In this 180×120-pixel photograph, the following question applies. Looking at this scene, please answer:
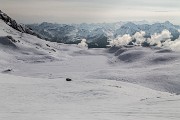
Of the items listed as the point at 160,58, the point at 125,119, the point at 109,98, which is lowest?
the point at 160,58

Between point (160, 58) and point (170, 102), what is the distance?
104686 mm

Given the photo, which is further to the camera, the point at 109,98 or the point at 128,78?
the point at 128,78

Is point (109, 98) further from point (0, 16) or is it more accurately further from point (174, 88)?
point (0, 16)

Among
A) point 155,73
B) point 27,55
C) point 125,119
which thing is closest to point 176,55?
point 155,73

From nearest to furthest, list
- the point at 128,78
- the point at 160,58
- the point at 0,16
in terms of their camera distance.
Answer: the point at 128,78
the point at 160,58
the point at 0,16

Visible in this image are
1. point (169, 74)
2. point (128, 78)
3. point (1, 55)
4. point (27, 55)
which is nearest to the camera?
point (128, 78)

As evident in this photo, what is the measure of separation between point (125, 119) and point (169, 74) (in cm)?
→ 6069

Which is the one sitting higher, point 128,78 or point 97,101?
point 97,101

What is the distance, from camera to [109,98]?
93.6ft

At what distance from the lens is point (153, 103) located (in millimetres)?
22828

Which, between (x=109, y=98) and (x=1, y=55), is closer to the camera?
(x=109, y=98)

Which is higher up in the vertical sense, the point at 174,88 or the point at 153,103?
the point at 153,103

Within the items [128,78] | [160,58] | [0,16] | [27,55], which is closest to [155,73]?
[128,78]

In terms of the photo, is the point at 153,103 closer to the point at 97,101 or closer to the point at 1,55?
the point at 97,101
